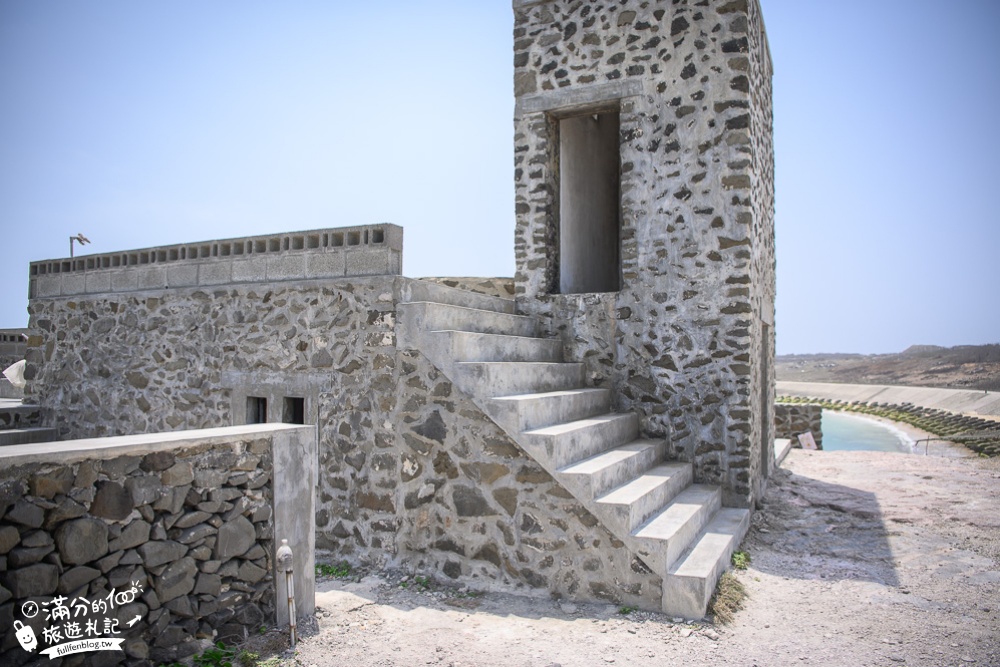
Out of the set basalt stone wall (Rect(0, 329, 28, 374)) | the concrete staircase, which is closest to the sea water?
the concrete staircase

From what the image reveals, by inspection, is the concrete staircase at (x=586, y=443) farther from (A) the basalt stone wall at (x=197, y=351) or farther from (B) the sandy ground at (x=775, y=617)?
(A) the basalt stone wall at (x=197, y=351)

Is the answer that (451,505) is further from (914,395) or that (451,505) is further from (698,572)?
(914,395)

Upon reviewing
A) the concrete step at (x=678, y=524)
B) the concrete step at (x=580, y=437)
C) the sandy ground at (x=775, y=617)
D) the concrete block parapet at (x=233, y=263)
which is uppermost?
the concrete block parapet at (x=233, y=263)

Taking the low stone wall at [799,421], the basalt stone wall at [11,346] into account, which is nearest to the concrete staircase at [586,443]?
the low stone wall at [799,421]

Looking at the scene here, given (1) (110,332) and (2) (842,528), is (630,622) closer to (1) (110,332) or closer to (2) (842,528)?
(2) (842,528)

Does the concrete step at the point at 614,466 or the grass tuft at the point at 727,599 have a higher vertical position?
the concrete step at the point at 614,466

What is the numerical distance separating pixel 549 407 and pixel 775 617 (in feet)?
8.05

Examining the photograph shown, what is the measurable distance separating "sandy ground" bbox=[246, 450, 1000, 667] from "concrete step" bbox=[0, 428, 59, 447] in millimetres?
4948

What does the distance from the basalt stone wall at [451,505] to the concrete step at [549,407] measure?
7.8 inches

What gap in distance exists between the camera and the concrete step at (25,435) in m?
8.34

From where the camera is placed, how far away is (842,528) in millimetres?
7465

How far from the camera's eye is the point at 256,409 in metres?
7.58

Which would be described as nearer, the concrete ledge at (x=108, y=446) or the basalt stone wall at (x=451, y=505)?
the concrete ledge at (x=108, y=446)

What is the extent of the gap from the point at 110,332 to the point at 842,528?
8.93 meters
